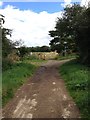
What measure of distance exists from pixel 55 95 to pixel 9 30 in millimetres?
19937

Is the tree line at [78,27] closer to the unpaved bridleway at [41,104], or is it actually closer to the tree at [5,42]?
the tree at [5,42]

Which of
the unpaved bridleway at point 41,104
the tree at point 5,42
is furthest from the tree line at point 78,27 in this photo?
the unpaved bridleway at point 41,104

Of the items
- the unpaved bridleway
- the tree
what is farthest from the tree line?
the unpaved bridleway

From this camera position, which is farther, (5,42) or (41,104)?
(5,42)

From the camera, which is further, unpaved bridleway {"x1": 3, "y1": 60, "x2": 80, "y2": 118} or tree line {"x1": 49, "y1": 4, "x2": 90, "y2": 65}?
tree line {"x1": 49, "y1": 4, "x2": 90, "y2": 65}

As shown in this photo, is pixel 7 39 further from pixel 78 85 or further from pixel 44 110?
pixel 44 110

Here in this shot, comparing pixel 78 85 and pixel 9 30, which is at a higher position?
pixel 9 30

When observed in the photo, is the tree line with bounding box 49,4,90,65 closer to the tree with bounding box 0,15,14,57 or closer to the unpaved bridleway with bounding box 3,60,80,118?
the tree with bounding box 0,15,14,57

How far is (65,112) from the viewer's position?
43.9 feet

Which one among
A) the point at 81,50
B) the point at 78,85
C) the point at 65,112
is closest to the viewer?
the point at 65,112

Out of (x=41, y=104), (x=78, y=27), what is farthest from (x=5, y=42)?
(x=41, y=104)

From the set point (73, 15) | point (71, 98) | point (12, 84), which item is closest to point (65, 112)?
point (71, 98)

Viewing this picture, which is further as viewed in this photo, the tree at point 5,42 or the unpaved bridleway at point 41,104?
the tree at point 5,42

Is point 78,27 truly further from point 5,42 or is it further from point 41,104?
point 41,104
